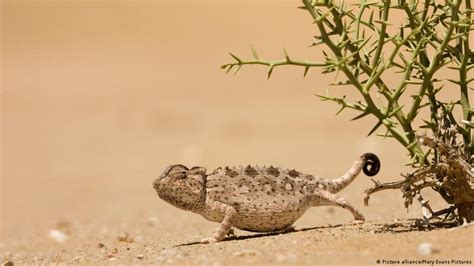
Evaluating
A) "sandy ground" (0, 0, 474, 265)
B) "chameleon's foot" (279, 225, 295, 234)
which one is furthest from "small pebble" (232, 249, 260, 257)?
"chameleon's foot" (279, 225, 295, 234)

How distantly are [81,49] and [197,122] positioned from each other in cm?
2145

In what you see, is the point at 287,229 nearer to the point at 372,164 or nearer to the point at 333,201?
the point at 333,201

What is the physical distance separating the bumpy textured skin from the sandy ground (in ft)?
0.56

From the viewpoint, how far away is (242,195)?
6816 millimetres

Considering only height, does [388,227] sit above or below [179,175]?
below

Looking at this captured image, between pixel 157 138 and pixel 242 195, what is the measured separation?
1476 centimetres

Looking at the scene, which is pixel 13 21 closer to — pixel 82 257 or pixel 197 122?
pixel 197 122

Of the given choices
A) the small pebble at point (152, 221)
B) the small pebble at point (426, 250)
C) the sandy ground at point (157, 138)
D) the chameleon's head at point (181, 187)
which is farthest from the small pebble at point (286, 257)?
the small pebble at point (152, 221)

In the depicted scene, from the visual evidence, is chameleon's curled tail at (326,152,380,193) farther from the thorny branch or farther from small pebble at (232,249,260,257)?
small pebble at (232,249,260,257)

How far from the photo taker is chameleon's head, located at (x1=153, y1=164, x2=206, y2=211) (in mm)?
6730

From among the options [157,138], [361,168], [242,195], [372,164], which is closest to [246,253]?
[242,195]

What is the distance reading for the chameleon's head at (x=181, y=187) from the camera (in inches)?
265

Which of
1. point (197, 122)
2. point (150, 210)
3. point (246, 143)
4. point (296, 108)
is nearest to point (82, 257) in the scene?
point (150, 210)

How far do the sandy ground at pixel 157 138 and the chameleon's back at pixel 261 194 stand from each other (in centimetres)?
17
